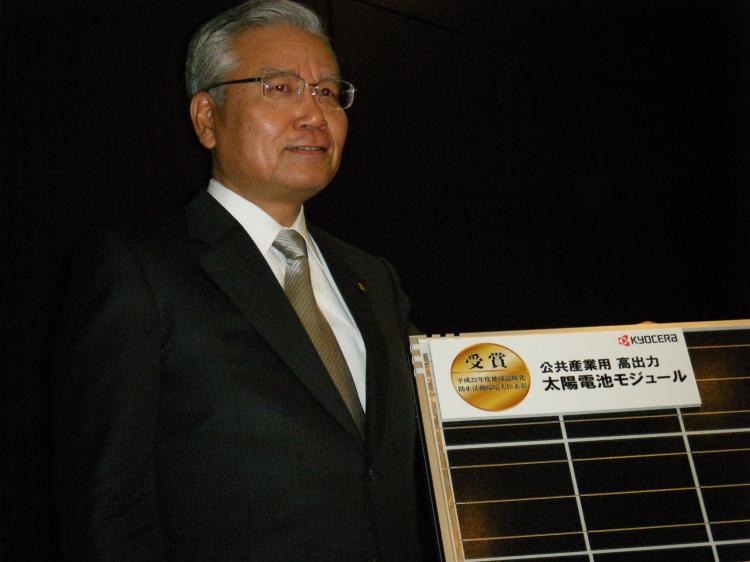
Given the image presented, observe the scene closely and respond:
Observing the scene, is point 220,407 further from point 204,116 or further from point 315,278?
point 204,116

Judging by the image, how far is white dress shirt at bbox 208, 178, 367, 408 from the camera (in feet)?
4.55

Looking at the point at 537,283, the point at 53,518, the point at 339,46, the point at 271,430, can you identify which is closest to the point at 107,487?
the point at 271,430

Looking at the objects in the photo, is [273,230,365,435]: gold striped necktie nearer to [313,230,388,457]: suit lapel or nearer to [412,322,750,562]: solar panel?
[313,230,388,457]: suit lapel

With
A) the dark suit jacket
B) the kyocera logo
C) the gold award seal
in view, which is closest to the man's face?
the dark suit jacket

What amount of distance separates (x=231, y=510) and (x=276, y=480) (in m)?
0.09

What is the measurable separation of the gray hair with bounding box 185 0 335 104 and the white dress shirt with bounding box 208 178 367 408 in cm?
24

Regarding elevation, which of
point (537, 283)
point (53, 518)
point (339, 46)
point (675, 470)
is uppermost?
point (339, 46)

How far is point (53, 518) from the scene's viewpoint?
1.72 meters

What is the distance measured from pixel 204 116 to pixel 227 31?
192mm

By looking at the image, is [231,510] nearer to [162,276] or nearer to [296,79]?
[162,276]

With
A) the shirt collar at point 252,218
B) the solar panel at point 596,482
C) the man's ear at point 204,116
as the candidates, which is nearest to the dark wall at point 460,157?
the man's ear at point 204,116

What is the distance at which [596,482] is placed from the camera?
1.27 metres

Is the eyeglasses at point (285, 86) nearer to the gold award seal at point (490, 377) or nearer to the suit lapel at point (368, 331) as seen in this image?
the suit lapel at point (368, 331)

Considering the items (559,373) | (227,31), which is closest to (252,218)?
(227,31)
